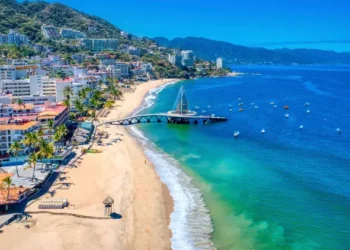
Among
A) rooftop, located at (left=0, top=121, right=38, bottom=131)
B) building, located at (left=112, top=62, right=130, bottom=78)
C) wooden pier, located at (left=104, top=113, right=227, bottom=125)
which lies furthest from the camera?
building, located at (left=112, top=62, right=130, bottom=78)

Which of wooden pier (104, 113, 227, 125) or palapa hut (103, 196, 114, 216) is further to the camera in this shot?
wooden pier (104, 113, 227, 125)

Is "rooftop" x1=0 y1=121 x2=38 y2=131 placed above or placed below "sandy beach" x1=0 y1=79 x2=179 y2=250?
above

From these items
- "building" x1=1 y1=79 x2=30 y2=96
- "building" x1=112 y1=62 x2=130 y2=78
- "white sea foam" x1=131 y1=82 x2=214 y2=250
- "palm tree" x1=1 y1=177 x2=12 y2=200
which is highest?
"building" x1=112 y1=62 x2=130 y2=78

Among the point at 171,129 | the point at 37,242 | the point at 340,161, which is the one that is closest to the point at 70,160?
the point at 37,242

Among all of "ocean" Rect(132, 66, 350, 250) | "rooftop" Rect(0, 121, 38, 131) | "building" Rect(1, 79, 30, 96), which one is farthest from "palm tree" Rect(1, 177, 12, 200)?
"building" Rect(1, 79, 30, 96)

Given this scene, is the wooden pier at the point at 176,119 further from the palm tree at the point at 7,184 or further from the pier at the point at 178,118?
the palm tree at the point at 7,184

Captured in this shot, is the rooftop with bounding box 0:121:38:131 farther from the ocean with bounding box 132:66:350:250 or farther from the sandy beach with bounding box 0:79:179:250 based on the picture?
the ocean with bounding box 132:66:350:250

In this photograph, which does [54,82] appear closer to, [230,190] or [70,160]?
[70,160]
